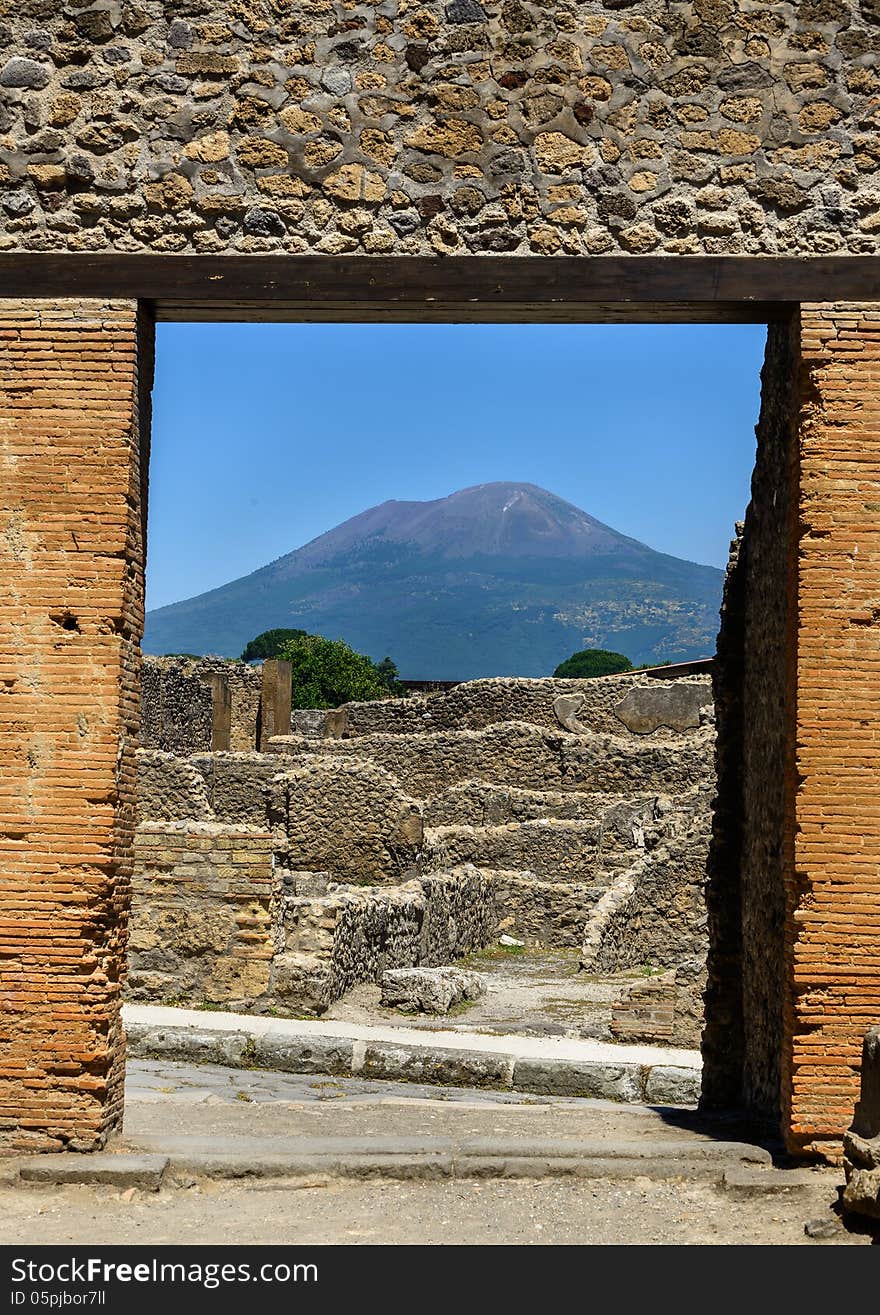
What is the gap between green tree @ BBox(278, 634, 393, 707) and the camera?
57438mm

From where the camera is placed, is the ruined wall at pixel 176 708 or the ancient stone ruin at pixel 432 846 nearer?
the ancient stone ruin at pixel 432 846

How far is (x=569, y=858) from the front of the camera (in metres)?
22.1

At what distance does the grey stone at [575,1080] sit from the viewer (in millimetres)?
10172

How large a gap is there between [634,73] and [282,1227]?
5305 millimetres

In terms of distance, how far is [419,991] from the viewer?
42.3 feet

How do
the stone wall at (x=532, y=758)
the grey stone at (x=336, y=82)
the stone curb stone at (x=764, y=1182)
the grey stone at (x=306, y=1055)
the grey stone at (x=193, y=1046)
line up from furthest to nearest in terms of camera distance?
the stone wall at (x=532, y=758), the grey stone at (x=193, y=1046), the grey stone at (x=306, y=1055), the grey stone at (x=336, y=82), the stone curb stone at (x=764, y=1182)

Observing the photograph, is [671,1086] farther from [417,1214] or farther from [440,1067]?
[417,1214]

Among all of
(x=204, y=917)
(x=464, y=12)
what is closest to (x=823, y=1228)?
(x=464, y=12)

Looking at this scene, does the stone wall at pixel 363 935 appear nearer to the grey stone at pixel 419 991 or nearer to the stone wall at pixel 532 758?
the grey stone at pixel 419 991

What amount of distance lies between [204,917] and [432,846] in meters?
8.69

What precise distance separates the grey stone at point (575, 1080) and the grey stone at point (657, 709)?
2135cm

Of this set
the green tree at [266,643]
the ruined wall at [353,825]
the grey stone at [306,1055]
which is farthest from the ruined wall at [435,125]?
the green tree at [266,643]

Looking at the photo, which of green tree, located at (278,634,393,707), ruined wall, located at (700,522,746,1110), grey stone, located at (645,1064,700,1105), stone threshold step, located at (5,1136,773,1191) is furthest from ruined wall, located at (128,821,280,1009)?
green tree, located at (278,634,393,707)

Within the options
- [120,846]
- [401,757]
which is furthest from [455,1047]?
[401,757]
